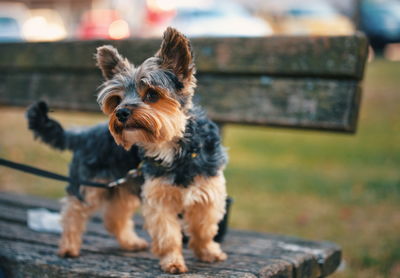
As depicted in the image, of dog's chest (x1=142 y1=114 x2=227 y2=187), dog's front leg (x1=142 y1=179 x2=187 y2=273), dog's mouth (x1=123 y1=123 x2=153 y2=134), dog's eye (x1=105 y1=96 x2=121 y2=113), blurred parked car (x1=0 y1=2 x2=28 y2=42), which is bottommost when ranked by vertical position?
dog's front leg (x1=142 y1=179 x2=187 y2=273)

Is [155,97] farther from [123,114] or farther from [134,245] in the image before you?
[134,245]

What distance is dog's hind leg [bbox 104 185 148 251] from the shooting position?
349 cm

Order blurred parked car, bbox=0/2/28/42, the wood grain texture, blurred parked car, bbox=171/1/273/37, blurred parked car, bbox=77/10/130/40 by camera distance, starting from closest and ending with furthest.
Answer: the wood grain texture < blurred parked car, bbox=171/1/273/37 < blurred parked car, bbox=77/10/130/40 < blurred parked car, bbox=0/2/28/42

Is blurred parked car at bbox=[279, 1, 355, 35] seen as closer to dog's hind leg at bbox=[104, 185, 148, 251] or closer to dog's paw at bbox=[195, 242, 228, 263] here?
dog's hind leg at bbox=[104, 185, 148, 251]

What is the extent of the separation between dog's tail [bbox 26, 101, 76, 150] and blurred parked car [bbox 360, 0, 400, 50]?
16.8m

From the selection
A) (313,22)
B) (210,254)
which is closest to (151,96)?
(210,254)

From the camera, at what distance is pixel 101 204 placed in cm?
351

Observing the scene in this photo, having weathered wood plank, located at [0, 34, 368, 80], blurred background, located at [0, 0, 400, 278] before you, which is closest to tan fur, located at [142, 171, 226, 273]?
weathered wood plank, located at [0, 34, 368, 80]

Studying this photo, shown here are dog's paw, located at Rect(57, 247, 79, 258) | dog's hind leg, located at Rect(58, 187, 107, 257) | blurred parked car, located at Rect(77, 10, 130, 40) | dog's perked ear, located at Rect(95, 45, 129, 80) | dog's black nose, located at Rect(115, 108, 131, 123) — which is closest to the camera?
dog's black nose, located at Rect(115, 108, 131, 123)

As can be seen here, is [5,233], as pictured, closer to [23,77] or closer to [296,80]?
[23,77]

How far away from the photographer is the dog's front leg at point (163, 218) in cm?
290

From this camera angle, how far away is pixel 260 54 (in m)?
3.83

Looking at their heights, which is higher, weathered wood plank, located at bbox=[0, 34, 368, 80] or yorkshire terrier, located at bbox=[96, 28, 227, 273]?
weathered wood plank, located at bbox=[0, 34, 368, 80]

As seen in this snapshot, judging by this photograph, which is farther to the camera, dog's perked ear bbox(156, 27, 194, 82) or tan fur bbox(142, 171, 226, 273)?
tan fur bbox(142, 171, 226, 273)
